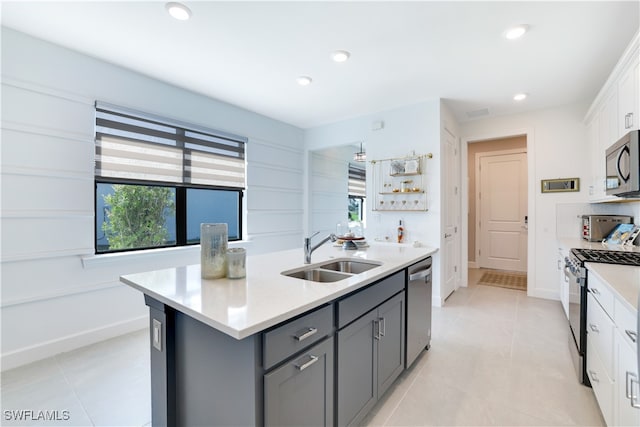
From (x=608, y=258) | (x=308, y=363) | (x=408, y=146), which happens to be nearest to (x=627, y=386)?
(x=608, y=258)

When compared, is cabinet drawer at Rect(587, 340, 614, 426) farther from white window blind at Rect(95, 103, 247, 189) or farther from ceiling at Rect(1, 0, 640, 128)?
white window blind at Rect(95, 103, 247, 189)

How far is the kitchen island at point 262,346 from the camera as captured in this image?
102 cm

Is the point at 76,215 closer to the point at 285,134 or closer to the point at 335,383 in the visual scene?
the point at 335,383

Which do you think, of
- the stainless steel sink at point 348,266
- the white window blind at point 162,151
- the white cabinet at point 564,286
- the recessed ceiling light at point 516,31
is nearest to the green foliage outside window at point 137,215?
the white window blind at point 162,151

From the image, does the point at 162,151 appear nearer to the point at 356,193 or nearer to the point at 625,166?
the point at 625,166

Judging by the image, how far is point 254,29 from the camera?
222 cm

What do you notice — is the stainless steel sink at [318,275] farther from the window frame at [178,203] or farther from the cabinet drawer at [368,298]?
the window frame at [178,203]

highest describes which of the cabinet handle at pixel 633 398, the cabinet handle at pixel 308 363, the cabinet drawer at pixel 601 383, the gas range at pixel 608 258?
the gas range at pixel 608 258

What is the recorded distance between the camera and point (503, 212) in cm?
557

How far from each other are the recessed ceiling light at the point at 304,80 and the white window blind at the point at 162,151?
4.08 ft

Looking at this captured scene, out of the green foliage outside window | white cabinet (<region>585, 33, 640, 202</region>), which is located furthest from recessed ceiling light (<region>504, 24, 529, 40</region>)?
the green foliage outside window

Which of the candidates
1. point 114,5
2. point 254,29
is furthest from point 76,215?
point 254,29

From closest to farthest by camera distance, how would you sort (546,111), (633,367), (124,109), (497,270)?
(633,367), (124,109), (546,111), (497,270)

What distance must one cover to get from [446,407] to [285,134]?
4.08 meters
